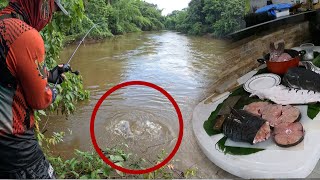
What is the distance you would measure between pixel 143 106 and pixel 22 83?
356cm

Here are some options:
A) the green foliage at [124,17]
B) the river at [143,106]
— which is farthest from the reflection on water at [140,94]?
the green foliage at [124,17]

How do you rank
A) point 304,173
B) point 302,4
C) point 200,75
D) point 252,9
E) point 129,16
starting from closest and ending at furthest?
point 304,173
point 252,9
point 302,4
point 200,75
point 129,16

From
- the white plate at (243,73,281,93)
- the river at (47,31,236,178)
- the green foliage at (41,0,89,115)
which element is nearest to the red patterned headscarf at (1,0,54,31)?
the green foliage at (41,0,89,115)

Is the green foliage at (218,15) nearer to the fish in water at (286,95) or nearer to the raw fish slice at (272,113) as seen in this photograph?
the fish in water at (286,95)

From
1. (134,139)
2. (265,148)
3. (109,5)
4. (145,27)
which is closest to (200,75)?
(134,139)

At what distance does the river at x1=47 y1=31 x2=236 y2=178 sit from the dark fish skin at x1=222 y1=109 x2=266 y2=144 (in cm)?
32

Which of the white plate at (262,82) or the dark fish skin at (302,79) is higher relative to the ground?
the dark fish skin at (302,79)

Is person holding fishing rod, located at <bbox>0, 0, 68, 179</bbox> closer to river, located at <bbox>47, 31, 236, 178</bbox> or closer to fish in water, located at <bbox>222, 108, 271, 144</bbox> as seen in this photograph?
river, located at <bbox>47, 31, 236, 178</bbox>

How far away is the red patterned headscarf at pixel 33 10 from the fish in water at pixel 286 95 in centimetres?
237

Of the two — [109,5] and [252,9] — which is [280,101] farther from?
[109,5]

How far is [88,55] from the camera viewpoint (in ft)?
32.1

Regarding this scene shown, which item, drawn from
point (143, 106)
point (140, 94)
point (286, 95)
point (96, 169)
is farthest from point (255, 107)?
point (140, 94)

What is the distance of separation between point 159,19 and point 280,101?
14.4m

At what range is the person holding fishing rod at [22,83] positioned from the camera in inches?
37.6
